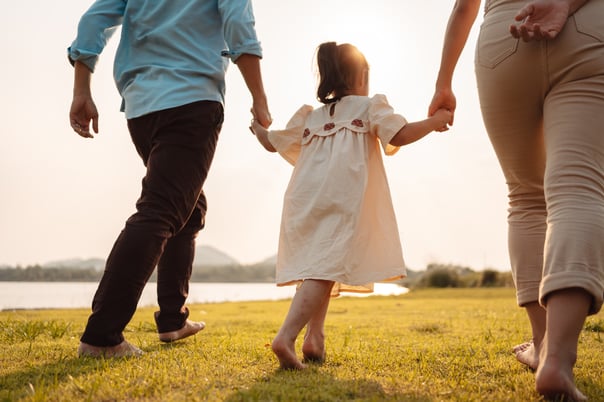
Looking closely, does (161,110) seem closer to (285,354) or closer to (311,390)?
(285,354)

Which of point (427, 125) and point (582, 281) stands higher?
point (427, 125)

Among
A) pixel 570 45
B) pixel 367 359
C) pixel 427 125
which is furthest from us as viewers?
pixel 427 125

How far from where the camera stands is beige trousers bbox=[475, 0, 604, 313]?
6.00ft

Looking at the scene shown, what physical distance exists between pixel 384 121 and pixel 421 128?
0.19 metres

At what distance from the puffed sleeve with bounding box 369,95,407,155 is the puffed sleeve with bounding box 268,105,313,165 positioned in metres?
0.40

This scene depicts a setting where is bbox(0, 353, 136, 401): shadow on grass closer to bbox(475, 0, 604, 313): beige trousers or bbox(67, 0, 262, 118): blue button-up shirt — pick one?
bbox(67, 0, 262, 118): blue button-up shirt

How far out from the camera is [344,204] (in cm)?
272

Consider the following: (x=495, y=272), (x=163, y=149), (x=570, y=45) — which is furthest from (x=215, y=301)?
(x=495, y=272)

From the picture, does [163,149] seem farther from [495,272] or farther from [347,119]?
[495,272]

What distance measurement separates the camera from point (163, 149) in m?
2.80

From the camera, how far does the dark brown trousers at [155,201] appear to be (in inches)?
101

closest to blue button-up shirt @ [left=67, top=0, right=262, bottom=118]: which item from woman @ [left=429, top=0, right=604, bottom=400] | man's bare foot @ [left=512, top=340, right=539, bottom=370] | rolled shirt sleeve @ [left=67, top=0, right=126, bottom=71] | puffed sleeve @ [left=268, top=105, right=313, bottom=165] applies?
rolled shirt sleeve @ [left=67, top=0, right=126, bottom=71]

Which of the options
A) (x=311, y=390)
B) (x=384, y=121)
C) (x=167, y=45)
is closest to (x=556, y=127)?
(x=384, y=121)

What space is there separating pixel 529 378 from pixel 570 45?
1.25 meters
